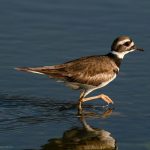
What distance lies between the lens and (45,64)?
22.1m

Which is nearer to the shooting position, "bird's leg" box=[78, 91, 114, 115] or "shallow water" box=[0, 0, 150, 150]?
"shallow water" box=[0, 0, 150, 150]

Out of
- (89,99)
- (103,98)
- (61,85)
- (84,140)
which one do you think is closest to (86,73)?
(89,99)

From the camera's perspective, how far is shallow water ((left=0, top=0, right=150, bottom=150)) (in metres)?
18.4

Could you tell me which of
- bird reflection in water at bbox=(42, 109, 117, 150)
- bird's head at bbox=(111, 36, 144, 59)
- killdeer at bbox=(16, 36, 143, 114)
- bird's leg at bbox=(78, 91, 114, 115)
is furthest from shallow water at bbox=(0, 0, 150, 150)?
bird's head at bbox=(111, 36, 144, 59)

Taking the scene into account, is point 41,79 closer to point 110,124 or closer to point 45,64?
point 45,64

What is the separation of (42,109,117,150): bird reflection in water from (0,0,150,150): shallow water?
22mm

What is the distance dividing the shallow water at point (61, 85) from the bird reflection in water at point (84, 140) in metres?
0.02

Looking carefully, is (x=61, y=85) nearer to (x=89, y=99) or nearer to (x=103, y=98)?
(x=89, y=99)

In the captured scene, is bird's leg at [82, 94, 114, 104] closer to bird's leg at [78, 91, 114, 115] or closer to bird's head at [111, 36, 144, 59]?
bird's leg at [78, 91, 114, 115]

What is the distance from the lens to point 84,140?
1838cm

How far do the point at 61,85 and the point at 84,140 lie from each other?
3.51 m

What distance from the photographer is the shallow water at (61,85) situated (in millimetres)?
18359

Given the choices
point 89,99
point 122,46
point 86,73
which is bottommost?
point 89,99

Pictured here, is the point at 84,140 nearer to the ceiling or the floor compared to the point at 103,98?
nearer to the floor
